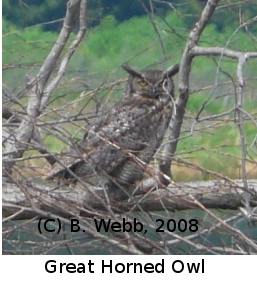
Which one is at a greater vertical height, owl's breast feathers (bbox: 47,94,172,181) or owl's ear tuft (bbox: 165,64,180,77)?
owl's ear tuft (bbox: 165,64,180,77)

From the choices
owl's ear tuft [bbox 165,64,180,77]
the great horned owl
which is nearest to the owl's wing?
the great horned owl

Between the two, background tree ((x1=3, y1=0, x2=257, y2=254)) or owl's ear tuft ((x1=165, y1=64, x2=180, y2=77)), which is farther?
owl's ear tuft ((x1=165, y1=64, x2=180, y2=77))

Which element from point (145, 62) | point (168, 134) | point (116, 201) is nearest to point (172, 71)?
point (145, 62)

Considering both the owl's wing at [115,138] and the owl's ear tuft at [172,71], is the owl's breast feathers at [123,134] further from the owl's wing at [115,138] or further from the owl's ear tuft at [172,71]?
the owl's ear tuft at [172,71]

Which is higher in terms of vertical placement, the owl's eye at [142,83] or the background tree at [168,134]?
the owl's eye at [142,83]

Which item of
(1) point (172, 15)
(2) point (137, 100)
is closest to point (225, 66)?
(1) point (172, 15)

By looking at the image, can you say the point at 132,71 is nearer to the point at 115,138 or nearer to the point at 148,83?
the point at 148,83

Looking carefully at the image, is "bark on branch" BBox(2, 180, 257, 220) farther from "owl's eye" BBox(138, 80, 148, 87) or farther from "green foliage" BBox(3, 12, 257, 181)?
"owl's eye" BBox(138, 80, 148, 87)

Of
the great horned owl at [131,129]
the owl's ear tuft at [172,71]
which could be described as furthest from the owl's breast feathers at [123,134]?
the owl's ear tuft at [172,71]
